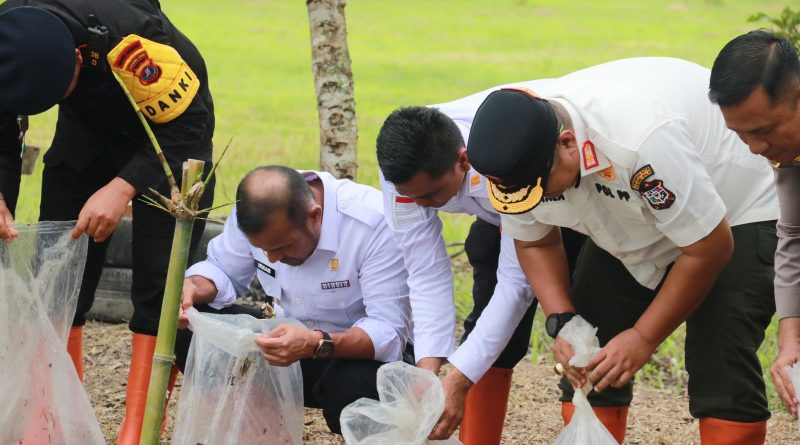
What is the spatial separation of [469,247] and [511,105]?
3.56 feet

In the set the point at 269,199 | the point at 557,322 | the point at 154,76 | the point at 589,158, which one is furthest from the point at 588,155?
the point at 154,76

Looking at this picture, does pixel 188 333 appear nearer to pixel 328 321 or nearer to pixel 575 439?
pixel 328 321

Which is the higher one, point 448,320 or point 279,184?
point 279,184

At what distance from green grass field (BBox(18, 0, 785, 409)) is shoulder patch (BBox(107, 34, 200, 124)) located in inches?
138

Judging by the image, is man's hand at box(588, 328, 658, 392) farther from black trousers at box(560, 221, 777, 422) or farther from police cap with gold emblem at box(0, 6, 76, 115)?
police cap with gold emblem at box(0, 6, 76, 115)

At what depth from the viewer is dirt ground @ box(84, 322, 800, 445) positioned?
13.6ft

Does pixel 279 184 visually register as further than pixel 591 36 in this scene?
No

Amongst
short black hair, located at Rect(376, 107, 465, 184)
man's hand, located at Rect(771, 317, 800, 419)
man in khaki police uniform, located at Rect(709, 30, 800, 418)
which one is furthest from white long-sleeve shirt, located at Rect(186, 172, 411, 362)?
man in khaki police uniform, located at Rect(709, 30, 800, 418)

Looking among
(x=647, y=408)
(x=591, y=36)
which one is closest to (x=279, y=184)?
(x=647, y=408)

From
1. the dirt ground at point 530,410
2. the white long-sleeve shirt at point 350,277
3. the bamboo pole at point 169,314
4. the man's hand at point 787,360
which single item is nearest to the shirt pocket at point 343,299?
the white long-sleeve shirt at point 350,277

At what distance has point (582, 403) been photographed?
288cm

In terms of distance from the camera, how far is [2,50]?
3.02 meters

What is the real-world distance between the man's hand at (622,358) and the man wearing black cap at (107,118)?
Result: 151 cm

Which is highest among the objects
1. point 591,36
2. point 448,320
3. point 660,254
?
point 591,36
